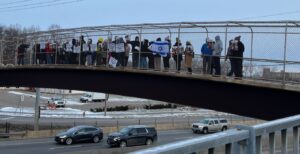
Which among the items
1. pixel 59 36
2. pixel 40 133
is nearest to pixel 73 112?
pixel 40 133

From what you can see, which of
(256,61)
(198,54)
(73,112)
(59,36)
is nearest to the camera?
(256,61)

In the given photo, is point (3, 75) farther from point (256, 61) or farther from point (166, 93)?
point (256, 61)

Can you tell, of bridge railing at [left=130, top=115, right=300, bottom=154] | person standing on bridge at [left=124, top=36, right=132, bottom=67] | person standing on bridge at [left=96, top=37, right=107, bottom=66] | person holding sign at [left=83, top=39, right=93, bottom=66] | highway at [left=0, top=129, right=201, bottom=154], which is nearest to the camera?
bridge railing at [left=130, top=115, right=300, bottom=154]

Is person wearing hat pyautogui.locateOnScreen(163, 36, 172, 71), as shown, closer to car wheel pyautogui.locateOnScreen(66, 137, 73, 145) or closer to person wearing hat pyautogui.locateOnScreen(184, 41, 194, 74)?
person wearing hat pyautogui.locateOnScreen(184, 41, 194, 74)

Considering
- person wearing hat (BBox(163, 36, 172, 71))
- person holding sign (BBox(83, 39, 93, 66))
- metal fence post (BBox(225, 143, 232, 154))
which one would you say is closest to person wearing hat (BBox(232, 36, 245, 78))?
person wearing hat (BBox(163, 36, 172, 71))

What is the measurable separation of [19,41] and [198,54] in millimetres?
18484

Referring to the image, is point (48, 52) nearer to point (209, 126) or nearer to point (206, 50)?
point (206, 50)

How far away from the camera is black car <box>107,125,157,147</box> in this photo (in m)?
39.2

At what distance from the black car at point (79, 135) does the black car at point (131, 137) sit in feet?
12.7

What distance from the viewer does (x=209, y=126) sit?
57.2m

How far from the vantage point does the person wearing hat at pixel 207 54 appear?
61.2 ft

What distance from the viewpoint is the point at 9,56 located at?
1405 inches

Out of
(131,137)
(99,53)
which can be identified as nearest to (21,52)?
(99,53)

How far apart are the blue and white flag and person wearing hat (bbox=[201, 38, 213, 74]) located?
210cm
